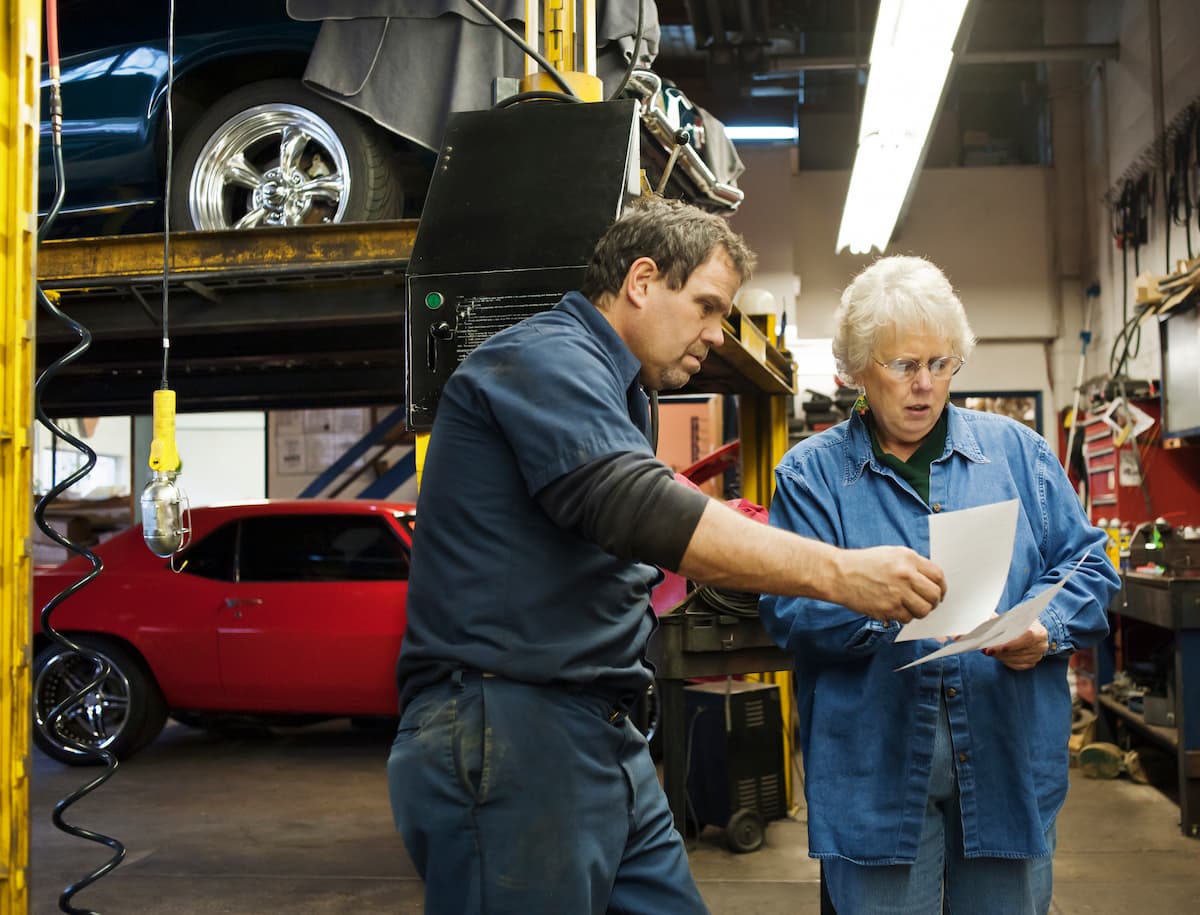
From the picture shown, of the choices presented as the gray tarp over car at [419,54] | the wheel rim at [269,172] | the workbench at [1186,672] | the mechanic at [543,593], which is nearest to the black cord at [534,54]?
the gray tarp over car at [419,54]

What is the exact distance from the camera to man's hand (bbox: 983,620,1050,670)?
166cm

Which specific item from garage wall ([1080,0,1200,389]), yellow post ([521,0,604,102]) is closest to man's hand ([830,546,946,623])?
yellow post ([521,0,604,102])

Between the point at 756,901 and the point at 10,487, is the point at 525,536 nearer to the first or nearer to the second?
the point at 10,487

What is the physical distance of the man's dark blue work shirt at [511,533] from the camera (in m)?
1.43

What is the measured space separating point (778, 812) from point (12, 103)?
3654 millimetres

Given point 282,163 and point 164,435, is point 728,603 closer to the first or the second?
point 164,435

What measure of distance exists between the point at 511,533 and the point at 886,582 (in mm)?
475

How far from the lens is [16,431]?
90.8 inches

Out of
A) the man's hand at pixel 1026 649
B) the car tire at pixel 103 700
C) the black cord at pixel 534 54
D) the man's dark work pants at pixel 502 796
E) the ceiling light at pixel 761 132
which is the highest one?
the ceiling light at pixel 761 132

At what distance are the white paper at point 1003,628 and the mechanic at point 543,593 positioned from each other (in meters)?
0.15

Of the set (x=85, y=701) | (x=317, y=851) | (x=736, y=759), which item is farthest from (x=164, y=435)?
(x=85, y=701)

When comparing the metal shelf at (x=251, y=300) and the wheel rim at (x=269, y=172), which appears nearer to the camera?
the metal shelf at (x=251, y=300)

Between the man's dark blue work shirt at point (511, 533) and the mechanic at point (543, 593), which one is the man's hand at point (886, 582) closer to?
the mechanic at point (543, 593)

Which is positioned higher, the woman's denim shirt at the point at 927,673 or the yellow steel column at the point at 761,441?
the yellow steel column at the point at 761,441
